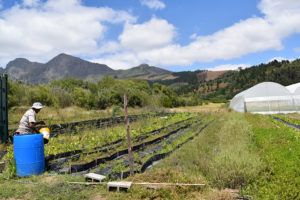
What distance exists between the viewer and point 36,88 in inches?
859

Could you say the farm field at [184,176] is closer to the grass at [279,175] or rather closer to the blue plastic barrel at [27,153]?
the grass at [279,175]

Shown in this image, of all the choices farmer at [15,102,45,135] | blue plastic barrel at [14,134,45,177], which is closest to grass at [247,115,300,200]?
blue plastic barrel at [14,134,45,177]

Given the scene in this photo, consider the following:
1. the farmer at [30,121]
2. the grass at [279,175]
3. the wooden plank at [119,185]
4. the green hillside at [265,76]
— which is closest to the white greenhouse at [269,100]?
the grass at [279,175]

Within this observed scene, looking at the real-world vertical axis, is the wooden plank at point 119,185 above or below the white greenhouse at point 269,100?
below

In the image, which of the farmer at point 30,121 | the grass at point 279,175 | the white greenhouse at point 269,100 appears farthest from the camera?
the white greenhouse at point 269,100

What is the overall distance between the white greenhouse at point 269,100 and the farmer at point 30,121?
20512mm

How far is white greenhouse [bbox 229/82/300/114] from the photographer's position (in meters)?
21.4

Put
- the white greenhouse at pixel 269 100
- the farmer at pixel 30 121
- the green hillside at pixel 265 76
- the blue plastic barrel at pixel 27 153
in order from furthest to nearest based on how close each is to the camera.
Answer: the green hillside at pixel 265 76 < the white greenhouse at pixel 269 100 < the farmer at pixel 30 121 < the blue plastic barrel at pixel 27 153

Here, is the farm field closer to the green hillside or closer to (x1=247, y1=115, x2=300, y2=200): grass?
(x1=247, y1=115, x2=300, y2=200): grass

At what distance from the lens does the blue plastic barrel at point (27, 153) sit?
4949 millimetres

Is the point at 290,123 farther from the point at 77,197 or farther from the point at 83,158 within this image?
the point at 77,197

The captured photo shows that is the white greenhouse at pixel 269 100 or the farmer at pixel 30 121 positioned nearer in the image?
the farmer at pixel 30 121

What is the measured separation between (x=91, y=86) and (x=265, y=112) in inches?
933

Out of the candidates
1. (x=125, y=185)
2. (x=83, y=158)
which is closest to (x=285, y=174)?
(x=125, y=185)
